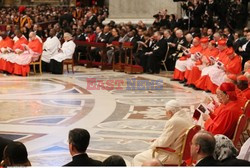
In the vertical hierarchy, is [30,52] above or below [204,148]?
below

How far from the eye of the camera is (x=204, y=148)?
5.07m

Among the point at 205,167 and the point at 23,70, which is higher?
the point at 205,167

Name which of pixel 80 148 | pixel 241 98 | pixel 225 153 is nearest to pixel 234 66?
pixel 241 98

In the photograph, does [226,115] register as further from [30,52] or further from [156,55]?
[30,52]

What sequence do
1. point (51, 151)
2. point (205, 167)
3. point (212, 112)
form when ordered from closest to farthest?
point (205, 167) < point (212, 112) < point (51, 151)

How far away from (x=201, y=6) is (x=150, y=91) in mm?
7300

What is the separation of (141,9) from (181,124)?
16368 mm

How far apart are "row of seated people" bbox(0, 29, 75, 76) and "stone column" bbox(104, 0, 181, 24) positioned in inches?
185

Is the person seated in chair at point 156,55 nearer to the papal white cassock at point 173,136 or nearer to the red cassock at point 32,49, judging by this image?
the red cassock at point 32,49

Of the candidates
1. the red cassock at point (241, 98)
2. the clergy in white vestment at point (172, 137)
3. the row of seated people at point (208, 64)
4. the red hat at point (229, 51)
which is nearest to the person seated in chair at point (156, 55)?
the row of seated people at point (208, 64)

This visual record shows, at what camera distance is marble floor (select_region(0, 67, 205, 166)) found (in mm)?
9055

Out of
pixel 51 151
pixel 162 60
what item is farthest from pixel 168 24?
pixel 51 151

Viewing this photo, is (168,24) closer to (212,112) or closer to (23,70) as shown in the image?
(23,70)

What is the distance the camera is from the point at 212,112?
317 inches
